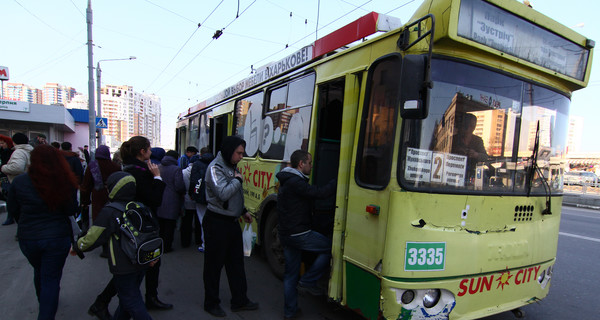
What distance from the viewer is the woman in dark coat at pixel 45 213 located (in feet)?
8.91

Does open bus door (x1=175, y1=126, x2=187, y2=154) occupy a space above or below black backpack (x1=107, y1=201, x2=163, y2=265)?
above

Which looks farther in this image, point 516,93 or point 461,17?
point 516,93

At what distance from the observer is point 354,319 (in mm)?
3539

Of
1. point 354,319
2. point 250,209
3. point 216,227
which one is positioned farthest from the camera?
point 250,209

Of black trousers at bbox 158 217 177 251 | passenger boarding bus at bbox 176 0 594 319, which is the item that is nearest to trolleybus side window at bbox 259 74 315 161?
passenger boarding bus at bbox 176 0 594 319

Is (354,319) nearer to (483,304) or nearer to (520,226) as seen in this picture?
(483,304)

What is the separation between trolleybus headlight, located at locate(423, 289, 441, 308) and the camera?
2.67m

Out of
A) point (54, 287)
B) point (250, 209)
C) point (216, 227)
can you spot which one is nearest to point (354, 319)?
point (216, 227)

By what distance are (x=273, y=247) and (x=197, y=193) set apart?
138cm

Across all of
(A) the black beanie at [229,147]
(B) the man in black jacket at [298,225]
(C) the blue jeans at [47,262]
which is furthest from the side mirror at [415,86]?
(C) the blue jeans at [47,262]

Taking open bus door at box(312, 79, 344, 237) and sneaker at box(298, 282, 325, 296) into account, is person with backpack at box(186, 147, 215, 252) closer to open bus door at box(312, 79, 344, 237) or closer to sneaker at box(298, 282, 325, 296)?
open bus door at box(312, 79, 344, 237)

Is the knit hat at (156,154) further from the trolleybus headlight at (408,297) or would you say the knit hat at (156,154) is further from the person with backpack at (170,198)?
the trolleybus headlight at (408,297)

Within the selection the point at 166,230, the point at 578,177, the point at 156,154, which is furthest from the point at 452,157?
the point at 578,177

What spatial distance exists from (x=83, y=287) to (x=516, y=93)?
5311 millimetres
